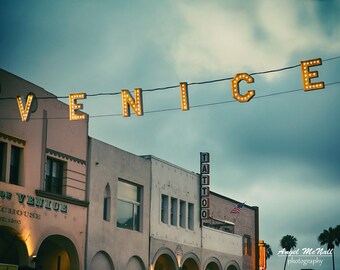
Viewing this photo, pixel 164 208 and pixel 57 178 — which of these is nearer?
pixel 57 178

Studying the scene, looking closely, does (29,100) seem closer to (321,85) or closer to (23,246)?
(23,246)

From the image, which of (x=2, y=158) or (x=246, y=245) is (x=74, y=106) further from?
(x=246, y=245)

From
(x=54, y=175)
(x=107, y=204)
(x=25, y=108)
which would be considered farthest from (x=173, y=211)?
(x=25, y=108)

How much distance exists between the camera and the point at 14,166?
3066cm

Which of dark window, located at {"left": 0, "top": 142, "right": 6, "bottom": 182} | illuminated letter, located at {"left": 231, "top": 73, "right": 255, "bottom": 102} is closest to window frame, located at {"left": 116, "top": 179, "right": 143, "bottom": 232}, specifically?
dark window, located at {"left": 0, "top": 142, "right": 6, "bottom": 182}

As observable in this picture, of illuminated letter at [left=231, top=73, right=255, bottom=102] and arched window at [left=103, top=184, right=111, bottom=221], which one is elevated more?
illuminated letter at [left=231, top=73, right=255, bottom=102]

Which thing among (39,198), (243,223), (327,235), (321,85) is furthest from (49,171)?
(327,235)

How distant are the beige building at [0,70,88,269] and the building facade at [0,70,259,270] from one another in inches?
1.7

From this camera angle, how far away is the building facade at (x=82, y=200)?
99.1ft

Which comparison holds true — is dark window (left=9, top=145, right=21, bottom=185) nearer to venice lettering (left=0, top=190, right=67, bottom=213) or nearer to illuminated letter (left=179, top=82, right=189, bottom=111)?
venice lettering (left=0, top=190, right=67, bottom=213)

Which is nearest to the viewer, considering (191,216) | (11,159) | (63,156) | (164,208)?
(11,159)

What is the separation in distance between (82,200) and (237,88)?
40.0 ft

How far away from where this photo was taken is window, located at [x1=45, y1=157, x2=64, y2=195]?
3259 centimetres

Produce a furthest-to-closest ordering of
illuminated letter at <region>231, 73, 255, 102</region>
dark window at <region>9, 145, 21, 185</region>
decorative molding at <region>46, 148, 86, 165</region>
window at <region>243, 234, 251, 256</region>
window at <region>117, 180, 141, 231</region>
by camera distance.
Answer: window at <region>243, 234, 251, 256</region>
window at <region>117, 180, 141, 231</region>
decorative molding at <region>46, 148, 86, 165</region>
dark window at <region>9, 145, 21, 185</region>
illuminated letter at <region>231, 73, 255, 102</region>
